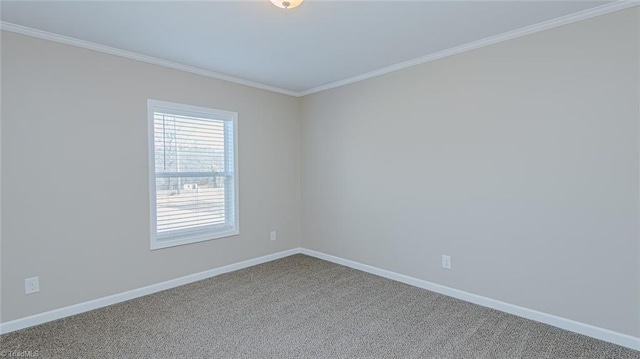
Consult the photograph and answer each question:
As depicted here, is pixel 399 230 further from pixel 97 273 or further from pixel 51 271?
pixel 51 271

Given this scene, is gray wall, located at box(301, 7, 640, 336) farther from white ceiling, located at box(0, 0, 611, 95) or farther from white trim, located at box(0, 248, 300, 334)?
white trim, located at box(0, 248, 300, 334)

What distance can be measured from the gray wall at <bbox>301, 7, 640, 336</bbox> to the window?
5.00 ft

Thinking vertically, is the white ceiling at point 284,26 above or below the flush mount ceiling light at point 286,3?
above

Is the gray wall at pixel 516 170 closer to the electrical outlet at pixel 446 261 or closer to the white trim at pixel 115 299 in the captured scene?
the electrical outlet at pixel 446 261

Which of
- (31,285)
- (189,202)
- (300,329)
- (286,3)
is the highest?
(286,3)

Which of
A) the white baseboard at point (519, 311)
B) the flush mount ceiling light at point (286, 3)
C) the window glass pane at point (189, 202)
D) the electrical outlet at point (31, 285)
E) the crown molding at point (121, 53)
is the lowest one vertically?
the white baseboard at point (519, 311)

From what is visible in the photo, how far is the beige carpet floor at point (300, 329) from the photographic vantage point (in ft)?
7.23

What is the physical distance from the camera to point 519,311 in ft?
8.87

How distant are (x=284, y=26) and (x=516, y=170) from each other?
2.23 m

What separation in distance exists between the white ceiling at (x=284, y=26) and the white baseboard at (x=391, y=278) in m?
2.28

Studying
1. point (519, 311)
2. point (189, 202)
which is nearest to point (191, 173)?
point (189, 202)

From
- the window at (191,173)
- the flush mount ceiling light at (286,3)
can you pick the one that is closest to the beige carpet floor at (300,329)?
the window at (191,173)

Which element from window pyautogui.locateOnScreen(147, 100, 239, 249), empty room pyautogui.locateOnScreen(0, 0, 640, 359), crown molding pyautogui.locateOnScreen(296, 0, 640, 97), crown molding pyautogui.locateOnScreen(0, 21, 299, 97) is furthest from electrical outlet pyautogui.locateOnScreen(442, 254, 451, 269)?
crown molding pyautogui.locateOnScreen(0, 21, 299, 97)

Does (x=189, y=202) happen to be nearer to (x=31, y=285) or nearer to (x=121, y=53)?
(x=31, y=285)
